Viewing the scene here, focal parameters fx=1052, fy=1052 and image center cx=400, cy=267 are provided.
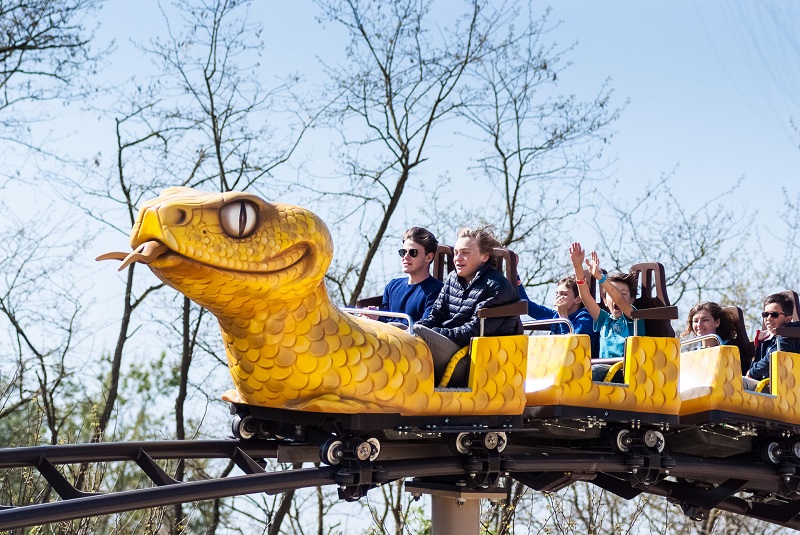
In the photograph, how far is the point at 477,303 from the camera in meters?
4.78

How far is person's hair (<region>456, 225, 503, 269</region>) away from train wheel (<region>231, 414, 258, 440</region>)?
4.30ft

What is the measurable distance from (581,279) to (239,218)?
6.97 ft

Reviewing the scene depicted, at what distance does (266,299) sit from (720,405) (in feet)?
8.49

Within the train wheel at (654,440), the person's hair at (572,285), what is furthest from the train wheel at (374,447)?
the person's hair at (572,285)

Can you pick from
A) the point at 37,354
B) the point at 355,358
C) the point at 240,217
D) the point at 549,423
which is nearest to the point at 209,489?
the point at 355,358

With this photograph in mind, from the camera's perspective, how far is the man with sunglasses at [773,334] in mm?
5977

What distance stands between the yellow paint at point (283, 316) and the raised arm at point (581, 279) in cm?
103

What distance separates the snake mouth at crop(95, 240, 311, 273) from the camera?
3834 mm

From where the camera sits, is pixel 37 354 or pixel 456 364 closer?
pixel 456 364

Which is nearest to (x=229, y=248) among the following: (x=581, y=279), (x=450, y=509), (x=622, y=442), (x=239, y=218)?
(x=239, y=218)

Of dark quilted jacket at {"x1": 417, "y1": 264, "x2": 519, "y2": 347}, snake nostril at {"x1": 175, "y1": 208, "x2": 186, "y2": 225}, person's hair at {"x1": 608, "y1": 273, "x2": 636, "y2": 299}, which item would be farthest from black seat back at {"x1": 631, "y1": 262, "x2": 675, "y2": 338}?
snake nostril at {"x1": 175, "y1": 208, "x2": 186, "y2": 225}

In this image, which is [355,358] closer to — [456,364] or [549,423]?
[456,364]

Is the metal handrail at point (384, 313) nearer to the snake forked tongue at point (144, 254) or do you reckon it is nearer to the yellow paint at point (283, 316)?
the yellow paint at point (283, 316)

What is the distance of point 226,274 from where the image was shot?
159 inches
